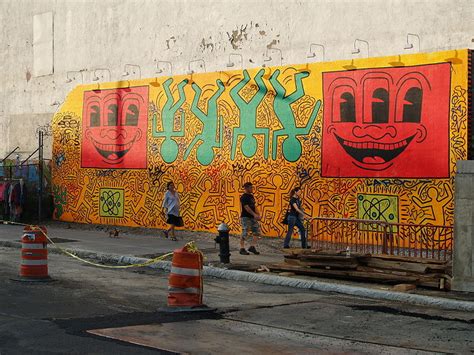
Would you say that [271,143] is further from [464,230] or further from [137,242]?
[464,230]

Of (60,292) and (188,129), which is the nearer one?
(60,292)

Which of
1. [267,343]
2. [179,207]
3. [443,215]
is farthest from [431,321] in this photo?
[179,207]

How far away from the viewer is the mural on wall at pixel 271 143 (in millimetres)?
20547

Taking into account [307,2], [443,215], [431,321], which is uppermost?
[307,2]

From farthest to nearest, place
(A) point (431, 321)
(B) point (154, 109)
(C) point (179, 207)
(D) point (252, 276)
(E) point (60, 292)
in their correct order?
(B) point (154, 109), (C) point (179, 207), (D) point (252, 276), (E) point (60, 292), (A) point (431, 321)

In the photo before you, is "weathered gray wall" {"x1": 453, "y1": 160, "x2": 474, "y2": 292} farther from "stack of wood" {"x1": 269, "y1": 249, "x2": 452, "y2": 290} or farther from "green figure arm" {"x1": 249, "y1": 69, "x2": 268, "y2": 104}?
"green figure arm" {"x1": 249, "y1": 69, "x2": 268, "y2": 104}

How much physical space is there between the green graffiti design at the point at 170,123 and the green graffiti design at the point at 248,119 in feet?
6.94

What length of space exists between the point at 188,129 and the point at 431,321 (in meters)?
14.8

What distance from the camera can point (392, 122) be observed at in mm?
21141

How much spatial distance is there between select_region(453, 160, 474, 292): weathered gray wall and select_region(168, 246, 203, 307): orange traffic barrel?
5035 mm

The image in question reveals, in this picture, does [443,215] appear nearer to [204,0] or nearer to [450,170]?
[450,170]

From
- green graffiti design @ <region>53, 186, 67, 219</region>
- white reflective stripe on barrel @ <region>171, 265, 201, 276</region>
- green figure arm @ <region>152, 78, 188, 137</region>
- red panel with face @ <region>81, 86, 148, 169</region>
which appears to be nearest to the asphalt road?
white reflective stripe on barrel @ <region>171, 265, 201, 276</region>

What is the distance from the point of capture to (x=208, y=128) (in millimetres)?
25438

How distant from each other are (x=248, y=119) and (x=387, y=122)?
15.3 ft
